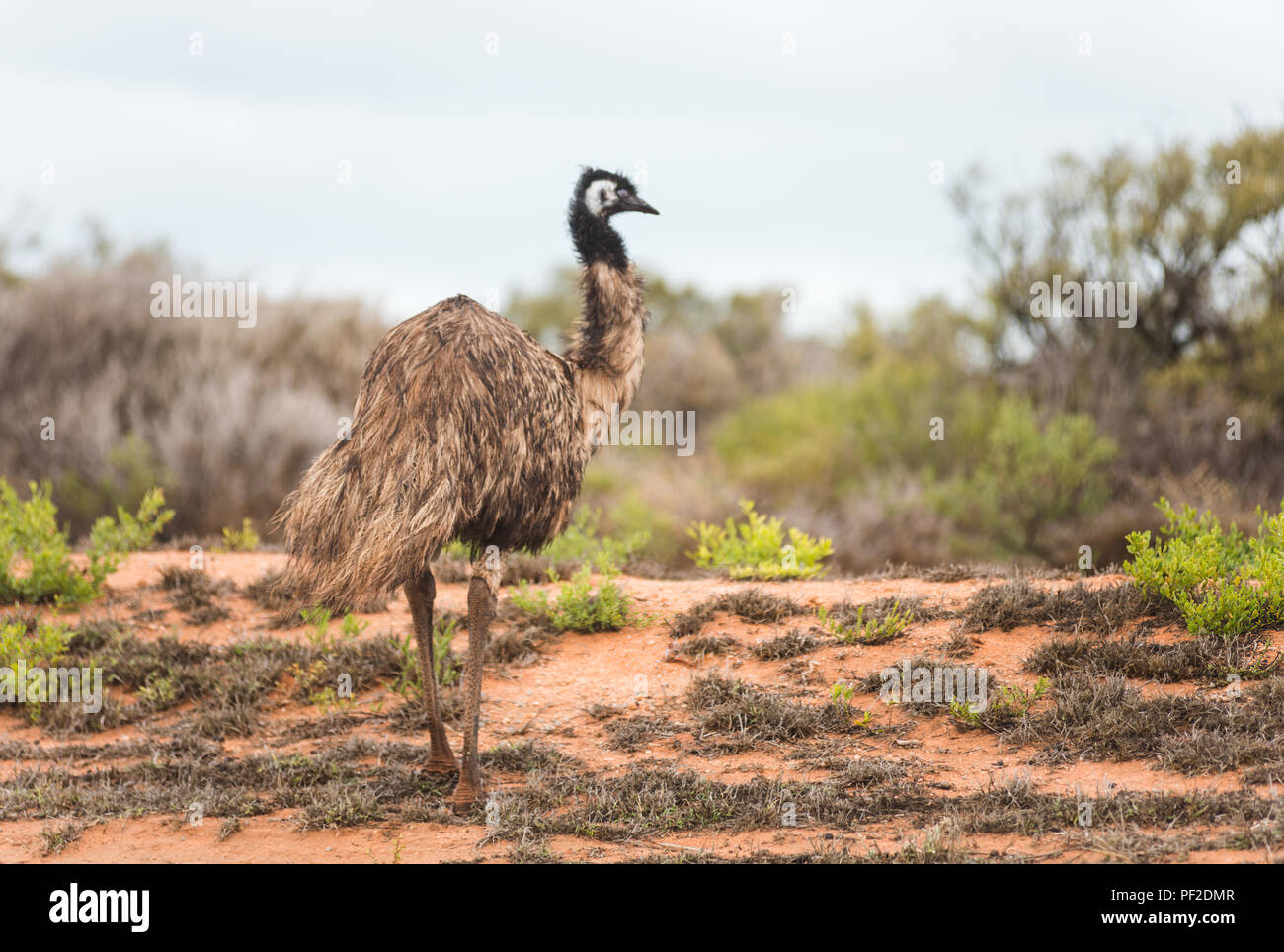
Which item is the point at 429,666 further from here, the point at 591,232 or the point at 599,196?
the point at 599,196

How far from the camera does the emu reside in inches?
211

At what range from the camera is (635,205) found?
7285 millimetres

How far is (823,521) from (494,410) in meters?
14.2

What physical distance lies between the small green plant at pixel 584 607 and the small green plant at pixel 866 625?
Answer: 140cm

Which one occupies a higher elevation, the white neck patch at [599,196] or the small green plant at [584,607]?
the white neck patch at [599,196]

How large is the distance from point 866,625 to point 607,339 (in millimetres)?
2385

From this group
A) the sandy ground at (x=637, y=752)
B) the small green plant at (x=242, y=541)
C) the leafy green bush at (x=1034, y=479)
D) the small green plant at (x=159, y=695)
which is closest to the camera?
the sandy ground at (x=637, y=752)

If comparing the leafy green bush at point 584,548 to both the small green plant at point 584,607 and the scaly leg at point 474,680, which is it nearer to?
the small green plant at point 584,607

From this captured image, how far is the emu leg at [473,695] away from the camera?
19.0 feet

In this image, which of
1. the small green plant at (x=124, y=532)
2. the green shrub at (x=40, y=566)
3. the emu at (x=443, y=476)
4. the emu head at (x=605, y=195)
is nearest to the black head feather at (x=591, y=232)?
the emu head at (x=605, y=195)

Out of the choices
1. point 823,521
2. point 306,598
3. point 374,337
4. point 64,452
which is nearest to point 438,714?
point 306,598

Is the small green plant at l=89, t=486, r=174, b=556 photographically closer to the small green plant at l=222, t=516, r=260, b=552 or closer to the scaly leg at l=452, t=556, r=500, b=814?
the small green plant at l=222, t=516, r=260, b=552

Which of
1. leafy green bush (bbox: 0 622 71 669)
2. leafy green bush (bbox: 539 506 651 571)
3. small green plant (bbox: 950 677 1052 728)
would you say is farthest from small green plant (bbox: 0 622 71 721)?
small green plant (bbox: 950 677 1052 728)

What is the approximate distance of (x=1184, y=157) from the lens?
67.8 ft
